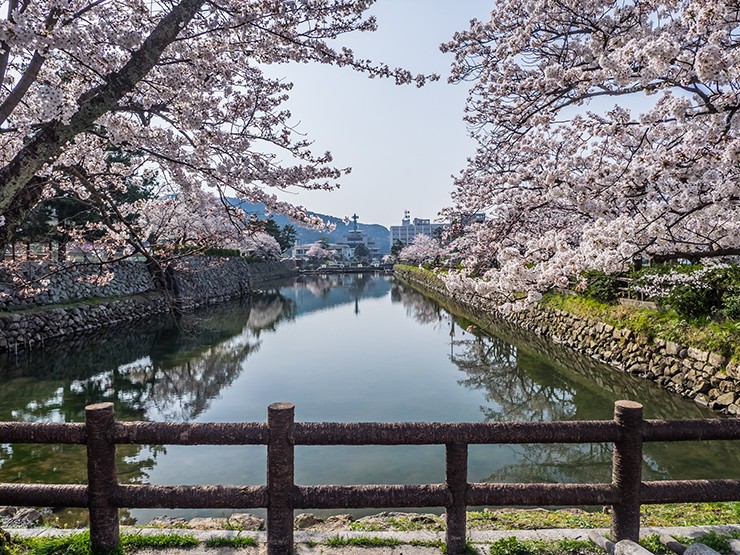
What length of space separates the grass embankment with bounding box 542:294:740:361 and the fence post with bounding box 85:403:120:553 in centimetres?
963

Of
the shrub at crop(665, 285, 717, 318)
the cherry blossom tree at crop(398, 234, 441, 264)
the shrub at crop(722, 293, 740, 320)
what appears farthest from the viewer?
the cherry blossom tree at crop(398, 234, 441, 264)

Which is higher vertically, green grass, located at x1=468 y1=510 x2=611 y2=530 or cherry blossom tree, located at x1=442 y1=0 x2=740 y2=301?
cherry blossom tree, located at x1=442 y1=0 x2=740 y2=301

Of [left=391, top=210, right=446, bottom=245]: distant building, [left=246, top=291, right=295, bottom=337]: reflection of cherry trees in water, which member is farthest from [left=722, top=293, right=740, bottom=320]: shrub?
[left=391, top=210, right=446, bottom=245]: distant building

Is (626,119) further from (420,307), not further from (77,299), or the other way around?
(420,307)

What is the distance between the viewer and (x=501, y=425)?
9.39 ft

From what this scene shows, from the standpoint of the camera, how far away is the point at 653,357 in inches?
399

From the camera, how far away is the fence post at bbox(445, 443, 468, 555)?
2844 mm

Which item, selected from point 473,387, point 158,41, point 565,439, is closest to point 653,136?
point 565,439

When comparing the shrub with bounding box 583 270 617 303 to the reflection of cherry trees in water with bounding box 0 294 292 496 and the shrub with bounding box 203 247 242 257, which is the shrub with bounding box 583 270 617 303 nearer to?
the reflection of cherry trees in water with bounding box 0 294 292 496

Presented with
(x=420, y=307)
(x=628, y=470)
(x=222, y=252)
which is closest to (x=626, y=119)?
(x=628, y=470)

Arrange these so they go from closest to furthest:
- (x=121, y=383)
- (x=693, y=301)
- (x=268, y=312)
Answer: (x=693, y=301)
(x=121, y=383)
(x=268, y=312)

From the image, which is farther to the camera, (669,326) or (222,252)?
(222,252)

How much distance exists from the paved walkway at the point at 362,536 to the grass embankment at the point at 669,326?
638cm

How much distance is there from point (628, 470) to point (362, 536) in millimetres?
1900
